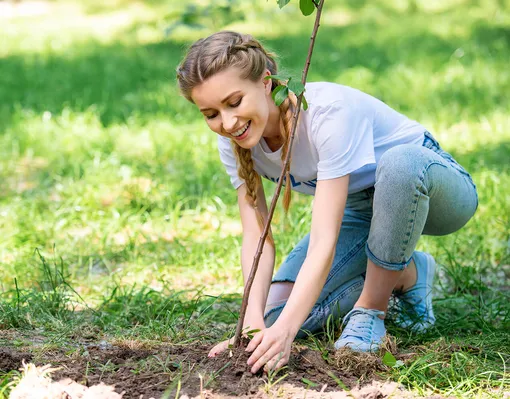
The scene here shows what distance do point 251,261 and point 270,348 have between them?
0.53m

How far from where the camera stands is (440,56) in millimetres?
7078

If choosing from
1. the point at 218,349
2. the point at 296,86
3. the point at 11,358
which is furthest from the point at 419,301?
the point at 11,358

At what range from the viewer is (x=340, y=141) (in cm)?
233

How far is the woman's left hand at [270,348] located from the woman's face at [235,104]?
560mm

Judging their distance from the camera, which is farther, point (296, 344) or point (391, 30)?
point (391, 30)

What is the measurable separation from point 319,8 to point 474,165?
249 cm

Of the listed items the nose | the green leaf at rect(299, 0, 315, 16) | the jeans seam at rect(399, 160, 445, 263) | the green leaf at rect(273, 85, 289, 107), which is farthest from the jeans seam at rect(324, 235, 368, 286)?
the green leaf at rect(299, 0, 315, 16)

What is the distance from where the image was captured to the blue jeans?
236 centimetres

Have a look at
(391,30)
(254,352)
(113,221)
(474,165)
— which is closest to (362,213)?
(254,352)

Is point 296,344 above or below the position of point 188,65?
below

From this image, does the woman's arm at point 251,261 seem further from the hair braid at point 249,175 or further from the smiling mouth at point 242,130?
the smiling mouth at point 242,130

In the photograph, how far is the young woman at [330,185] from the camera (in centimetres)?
227

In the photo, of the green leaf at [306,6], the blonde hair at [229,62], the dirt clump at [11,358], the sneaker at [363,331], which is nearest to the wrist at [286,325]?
the sneaker at [363,331]

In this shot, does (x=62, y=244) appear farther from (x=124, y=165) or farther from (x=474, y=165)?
(x=474, y=165)
